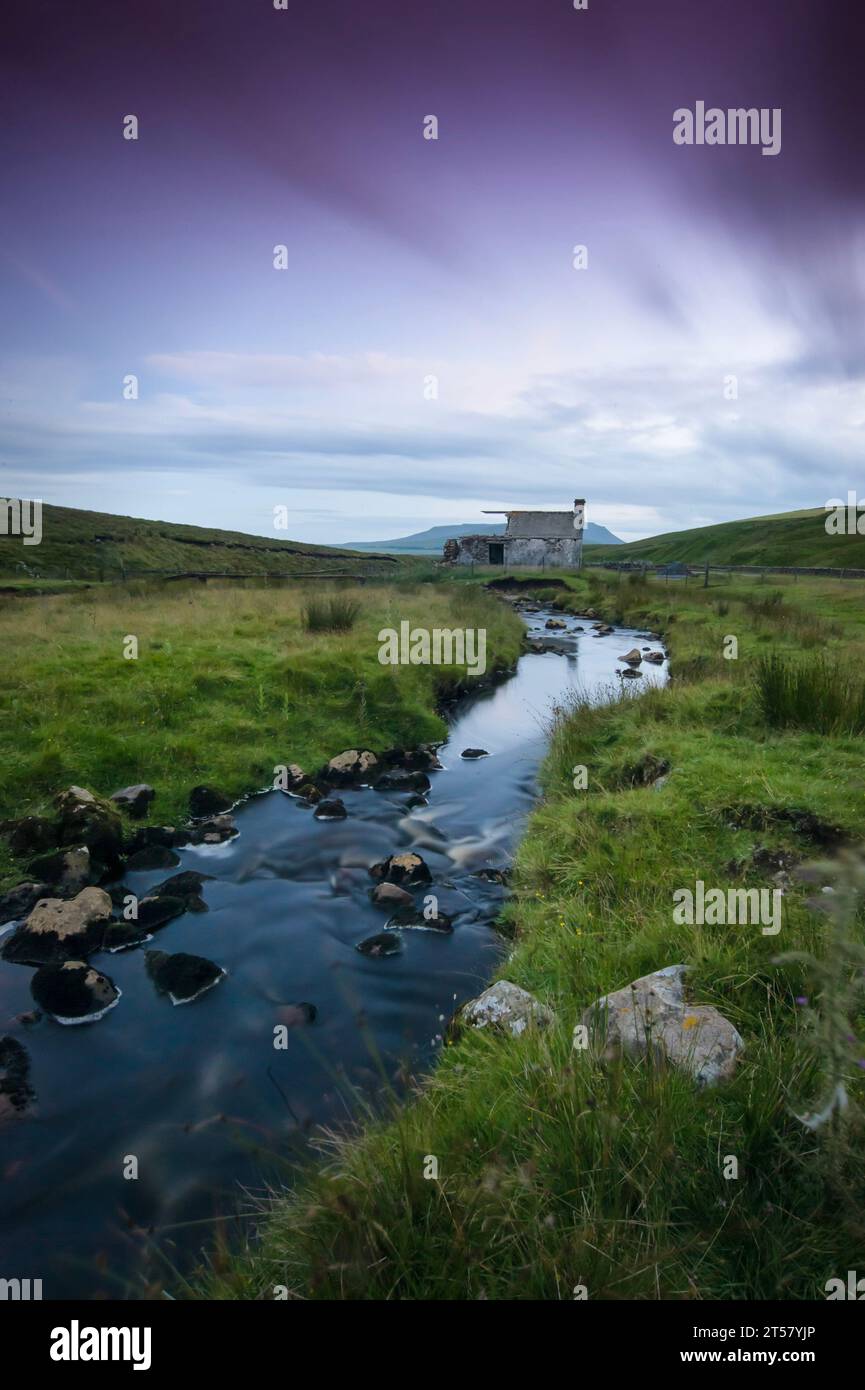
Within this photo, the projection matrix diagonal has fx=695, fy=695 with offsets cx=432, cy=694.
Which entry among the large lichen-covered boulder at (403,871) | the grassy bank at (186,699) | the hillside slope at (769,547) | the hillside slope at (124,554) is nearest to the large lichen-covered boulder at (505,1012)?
the large lichen-covered boulder at (403,871)

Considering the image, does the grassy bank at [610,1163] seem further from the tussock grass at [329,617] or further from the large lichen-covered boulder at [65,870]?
the tussock grass at [329,617]

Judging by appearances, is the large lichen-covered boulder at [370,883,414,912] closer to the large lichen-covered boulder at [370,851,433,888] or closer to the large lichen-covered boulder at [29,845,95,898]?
the large lichen-covered boulder at [370,851,433,888]

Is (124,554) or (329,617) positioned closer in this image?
(329,617)

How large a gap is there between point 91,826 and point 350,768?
473cm

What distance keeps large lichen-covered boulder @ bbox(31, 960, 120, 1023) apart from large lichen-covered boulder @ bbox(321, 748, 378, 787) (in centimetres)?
614

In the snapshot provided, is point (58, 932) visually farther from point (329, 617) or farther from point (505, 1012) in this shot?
point (329, 617)

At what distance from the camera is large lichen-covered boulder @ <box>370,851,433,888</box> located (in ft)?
29.2

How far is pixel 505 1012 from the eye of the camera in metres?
5.18

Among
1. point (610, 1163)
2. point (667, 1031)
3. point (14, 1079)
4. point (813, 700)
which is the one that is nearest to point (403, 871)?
point (14, 1079)

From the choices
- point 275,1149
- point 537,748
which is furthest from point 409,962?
point 537,748

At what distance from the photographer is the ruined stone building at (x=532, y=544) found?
187 ft

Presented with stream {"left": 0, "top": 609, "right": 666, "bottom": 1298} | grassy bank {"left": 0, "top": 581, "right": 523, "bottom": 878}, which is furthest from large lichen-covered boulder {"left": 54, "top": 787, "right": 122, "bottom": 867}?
grassy bank {"left": 0, "top": 581, "right": 523, "bottom": 878}
